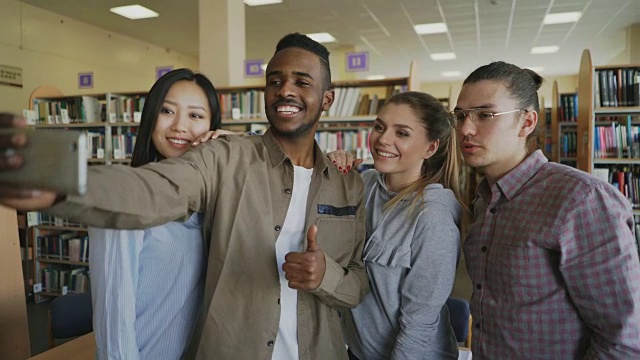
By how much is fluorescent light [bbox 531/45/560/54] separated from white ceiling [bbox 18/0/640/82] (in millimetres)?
143

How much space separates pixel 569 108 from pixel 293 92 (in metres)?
6.72

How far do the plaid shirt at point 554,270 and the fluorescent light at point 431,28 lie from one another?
825 cm

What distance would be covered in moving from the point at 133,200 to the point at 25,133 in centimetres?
27

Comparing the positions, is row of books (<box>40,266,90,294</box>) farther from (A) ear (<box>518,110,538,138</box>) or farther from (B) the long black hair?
(A) ear (<box>518,110,538,138</box>)

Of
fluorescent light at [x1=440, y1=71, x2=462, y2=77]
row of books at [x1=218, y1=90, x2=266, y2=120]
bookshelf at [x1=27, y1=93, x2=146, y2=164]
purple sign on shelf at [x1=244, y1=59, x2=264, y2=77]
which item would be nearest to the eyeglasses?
row of books at [x1=218, y1=90, x2=266, y2=120]

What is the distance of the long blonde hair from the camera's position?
1.61 m

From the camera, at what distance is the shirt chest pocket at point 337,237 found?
140 centimetres

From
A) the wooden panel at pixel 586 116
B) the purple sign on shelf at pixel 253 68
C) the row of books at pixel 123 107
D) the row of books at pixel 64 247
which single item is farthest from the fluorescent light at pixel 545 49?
the row of books at pixel 64 247

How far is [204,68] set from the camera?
20.4 ft

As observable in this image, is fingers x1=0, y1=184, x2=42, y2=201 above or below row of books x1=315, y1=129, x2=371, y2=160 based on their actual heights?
below

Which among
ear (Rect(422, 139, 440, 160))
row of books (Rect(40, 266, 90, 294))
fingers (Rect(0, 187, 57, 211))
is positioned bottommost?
row of books (Rect(40, 266, 90, 294))

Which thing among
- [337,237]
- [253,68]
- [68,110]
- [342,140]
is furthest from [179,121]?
[68,110]

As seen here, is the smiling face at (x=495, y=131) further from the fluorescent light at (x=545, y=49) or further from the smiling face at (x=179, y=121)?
the fluorescent light at (x=545, y=49)

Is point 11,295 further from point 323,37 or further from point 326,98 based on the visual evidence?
point 323,37
